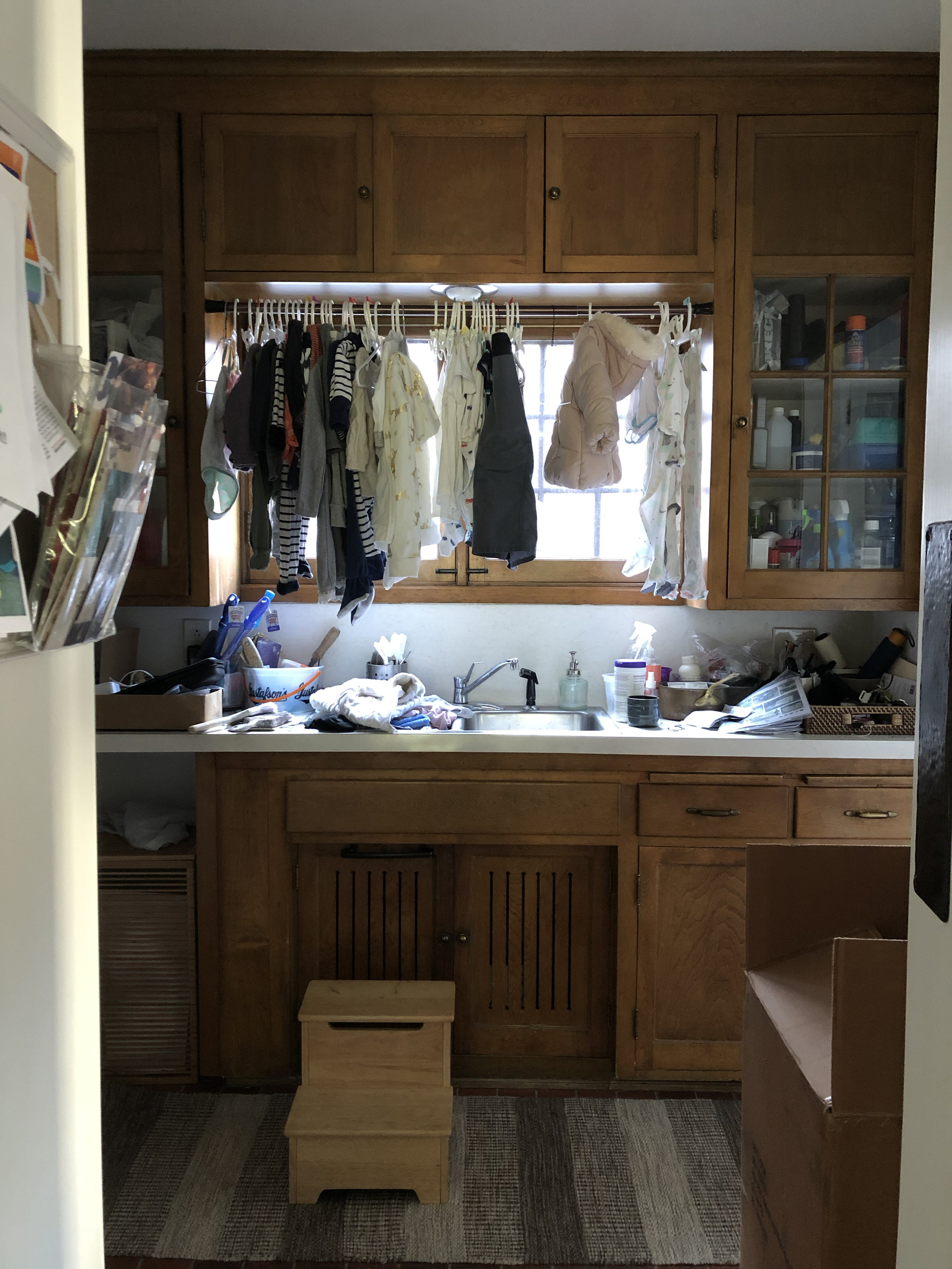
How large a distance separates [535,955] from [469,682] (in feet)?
2.71

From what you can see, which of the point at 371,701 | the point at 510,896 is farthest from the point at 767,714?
the point at 371,701

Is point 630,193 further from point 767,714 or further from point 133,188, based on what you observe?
point 767,714

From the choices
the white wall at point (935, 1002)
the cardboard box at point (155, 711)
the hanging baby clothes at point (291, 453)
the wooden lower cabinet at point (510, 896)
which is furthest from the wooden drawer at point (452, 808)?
the white wall at point (935, 1002)

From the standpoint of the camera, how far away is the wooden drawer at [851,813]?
2.34 meters

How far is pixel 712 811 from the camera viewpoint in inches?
92.4

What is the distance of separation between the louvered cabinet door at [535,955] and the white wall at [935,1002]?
1.67m

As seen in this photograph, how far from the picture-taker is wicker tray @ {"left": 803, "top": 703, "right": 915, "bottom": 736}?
7.81 ft

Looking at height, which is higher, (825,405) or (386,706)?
(825,405)

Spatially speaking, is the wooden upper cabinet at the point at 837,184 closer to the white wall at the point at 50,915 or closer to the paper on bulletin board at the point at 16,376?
the white wall at the point at 50,915

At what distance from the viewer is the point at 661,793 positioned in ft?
7.72

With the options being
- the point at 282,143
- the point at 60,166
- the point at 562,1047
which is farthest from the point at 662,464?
the point at 60,166

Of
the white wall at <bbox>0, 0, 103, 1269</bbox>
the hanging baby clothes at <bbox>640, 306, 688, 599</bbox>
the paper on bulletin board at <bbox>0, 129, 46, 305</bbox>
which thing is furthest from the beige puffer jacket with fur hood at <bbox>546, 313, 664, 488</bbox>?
the paper on bulletin board at <bbox>0, 129, 46, 305</bbox>

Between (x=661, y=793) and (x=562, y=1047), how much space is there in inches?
29.4

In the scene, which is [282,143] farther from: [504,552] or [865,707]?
[865,707]
